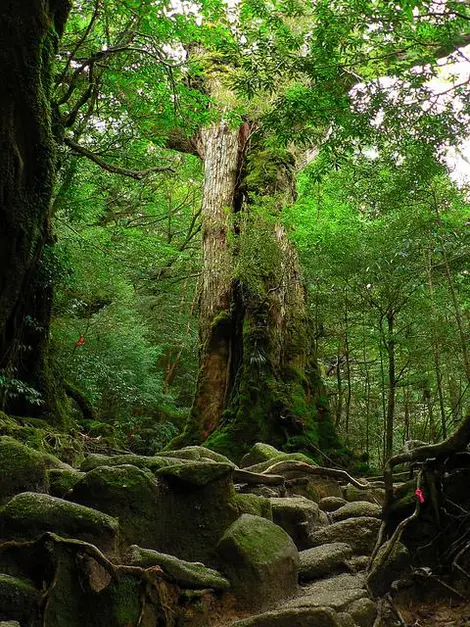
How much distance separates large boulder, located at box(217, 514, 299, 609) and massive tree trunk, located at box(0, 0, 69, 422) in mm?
3307

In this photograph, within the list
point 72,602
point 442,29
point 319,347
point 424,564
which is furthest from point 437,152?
point 319,347

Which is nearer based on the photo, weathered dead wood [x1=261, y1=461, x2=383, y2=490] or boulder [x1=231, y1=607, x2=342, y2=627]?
boulder [x1=231, y1=607, x2=342, y2=627]

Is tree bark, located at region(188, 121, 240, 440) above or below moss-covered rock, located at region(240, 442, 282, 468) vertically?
above

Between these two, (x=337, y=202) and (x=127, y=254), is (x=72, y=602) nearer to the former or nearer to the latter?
(x=337, y=202)

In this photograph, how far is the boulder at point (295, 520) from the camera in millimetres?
3807

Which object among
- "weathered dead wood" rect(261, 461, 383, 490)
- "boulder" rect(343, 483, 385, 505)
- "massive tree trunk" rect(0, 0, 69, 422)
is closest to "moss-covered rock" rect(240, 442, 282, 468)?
"weathered dead wood" rect(261, 461, 383, 490)

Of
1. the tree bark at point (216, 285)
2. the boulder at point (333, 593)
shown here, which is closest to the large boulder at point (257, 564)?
the boulder at point (333, 593)

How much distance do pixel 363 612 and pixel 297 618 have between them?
0.45 metres

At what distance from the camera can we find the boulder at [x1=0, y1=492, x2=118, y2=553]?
7.56ft

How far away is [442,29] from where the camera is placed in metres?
4.78

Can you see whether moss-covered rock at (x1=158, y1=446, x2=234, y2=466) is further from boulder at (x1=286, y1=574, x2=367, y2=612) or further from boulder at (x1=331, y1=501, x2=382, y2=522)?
boulder at (x1=286, y1=574, x2=367, y2=612)

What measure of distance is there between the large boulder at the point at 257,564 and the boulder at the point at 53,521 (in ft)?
2.35

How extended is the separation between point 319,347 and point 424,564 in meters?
10.9

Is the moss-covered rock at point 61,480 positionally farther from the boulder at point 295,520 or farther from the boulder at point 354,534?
the boulder at point 354,534
